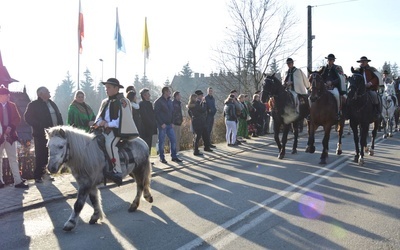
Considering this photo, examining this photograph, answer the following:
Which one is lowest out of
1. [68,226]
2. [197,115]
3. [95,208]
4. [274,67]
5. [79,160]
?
[68,226]

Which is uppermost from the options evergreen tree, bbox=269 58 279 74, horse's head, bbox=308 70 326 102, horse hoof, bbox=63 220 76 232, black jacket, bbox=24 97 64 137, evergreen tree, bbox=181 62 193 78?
evergreen tree, bbox=181 62 193 78

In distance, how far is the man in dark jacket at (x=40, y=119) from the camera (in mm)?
8594

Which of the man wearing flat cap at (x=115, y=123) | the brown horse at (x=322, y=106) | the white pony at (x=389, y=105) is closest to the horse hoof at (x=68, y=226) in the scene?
the man wearing flat cap at (x=115, y=123)

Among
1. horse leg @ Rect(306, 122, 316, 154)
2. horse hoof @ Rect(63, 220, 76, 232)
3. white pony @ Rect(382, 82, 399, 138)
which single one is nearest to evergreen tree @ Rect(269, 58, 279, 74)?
white pony @ Rect(382, 82, 399, 138)

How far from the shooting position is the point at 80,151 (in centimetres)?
556

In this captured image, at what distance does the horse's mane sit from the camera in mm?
5508

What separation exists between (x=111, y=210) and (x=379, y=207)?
4633mm

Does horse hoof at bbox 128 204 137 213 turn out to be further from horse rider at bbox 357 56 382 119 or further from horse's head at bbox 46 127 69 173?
horse rider at bbox 357 56 382 119

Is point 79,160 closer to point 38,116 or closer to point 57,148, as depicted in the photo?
point 57,148

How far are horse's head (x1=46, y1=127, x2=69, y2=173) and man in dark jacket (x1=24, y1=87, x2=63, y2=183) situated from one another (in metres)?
3.53

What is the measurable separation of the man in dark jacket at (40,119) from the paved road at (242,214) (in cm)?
187

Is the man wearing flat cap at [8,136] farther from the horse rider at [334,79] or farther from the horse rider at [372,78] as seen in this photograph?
the horse rider at [372,78]

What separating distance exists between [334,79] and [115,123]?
751 centimetres

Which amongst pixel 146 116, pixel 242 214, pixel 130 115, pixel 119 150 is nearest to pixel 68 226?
pixel 119 150
